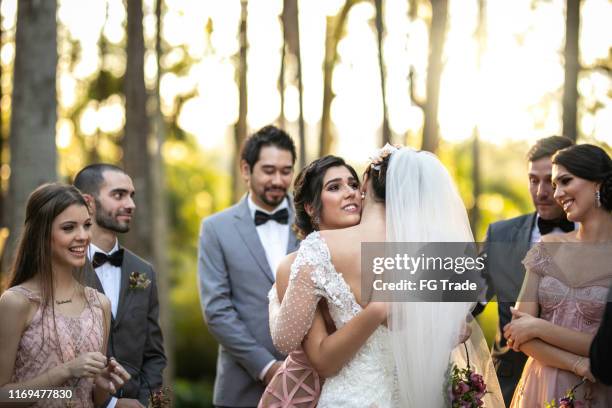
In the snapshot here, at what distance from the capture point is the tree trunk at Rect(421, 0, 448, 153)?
11188 millimetres

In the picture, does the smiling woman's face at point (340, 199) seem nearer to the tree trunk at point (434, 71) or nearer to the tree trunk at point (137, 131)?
the tree trunk at point (434, 71)

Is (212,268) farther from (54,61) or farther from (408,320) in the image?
(54,61)

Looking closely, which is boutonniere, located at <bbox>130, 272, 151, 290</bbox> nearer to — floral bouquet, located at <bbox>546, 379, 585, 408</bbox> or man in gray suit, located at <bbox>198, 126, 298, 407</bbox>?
man in gray suit, located at <bbox>198, 126, 298, 407</bbox>

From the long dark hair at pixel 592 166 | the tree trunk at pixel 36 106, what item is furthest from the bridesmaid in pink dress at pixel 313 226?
the tree trunk at pixel 36 106

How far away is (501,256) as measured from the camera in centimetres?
581

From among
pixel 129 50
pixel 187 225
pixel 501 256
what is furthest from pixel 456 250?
pixel 187 225

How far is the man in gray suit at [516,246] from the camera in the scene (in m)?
5.63

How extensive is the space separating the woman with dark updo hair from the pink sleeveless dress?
2.51m

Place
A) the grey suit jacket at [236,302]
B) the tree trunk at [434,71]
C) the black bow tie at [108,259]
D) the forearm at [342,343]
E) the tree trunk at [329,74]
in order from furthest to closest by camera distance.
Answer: the tree trunk at [329,74] → the tree trunk at [434,71] → the grey suit jacket at [236,302] → the black bow tie at [108,259] → the forearm at [342,343]

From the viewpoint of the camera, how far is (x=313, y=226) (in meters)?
4.98

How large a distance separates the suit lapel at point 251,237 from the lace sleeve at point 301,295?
5.35ft

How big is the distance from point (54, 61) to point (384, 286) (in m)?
4.30

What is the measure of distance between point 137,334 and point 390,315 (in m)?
1.89

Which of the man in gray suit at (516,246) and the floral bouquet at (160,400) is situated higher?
the man in gray suit at (516,246)
